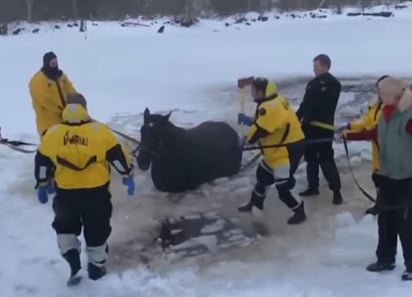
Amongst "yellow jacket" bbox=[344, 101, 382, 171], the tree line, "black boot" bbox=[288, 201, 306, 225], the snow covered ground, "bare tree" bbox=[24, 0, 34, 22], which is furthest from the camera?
the tree line

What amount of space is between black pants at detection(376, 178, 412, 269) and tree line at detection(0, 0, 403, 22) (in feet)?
147

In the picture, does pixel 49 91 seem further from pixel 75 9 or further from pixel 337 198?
pixel 75 9

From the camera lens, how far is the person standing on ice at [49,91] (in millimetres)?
9578

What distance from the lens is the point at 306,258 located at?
23.6 ft

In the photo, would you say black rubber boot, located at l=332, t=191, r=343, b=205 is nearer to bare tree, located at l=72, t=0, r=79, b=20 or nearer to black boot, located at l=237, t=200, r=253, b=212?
black boot, located at l=237, t=200, r=253, b=212

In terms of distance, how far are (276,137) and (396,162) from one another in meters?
1.84

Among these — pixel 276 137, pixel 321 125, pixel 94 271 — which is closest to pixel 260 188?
pixel 276 137

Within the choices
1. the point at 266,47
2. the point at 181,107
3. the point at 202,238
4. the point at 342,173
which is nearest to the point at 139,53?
the point at 266,47

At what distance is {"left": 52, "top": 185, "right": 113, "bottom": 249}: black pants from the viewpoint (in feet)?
21.5

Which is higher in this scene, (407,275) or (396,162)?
(396,162)

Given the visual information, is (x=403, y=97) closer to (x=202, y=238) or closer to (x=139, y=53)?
(x=202, y=238)

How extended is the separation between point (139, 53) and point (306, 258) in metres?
21.5

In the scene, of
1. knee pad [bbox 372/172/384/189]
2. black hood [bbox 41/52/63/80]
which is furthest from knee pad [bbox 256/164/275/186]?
black hood [bbox 41/52/63/80]

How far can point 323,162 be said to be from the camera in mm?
8891
